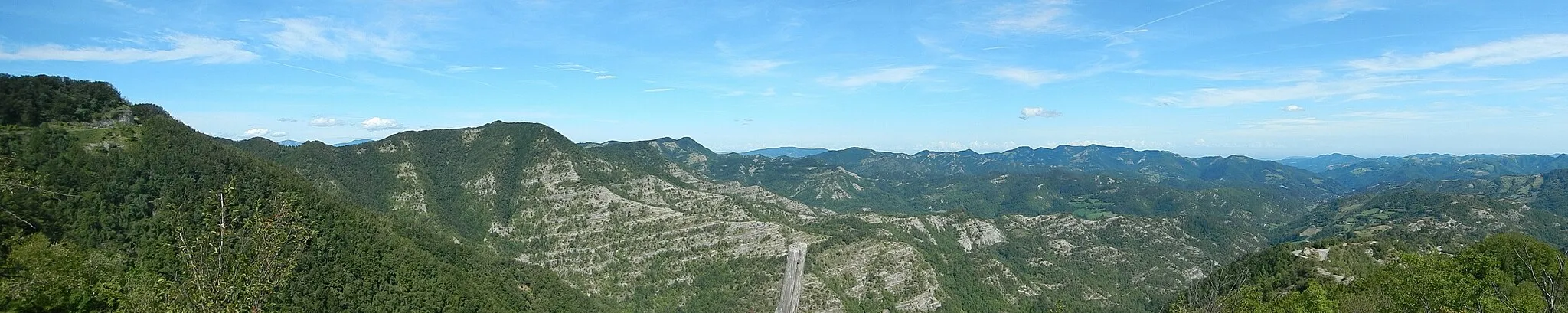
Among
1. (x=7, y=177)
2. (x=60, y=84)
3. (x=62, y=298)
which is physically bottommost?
(x=62, y=298)

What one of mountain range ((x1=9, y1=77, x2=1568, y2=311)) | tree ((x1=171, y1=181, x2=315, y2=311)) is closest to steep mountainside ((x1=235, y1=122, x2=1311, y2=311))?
mountain range ((x1=9, y1=77, x2=1568, y2=311))

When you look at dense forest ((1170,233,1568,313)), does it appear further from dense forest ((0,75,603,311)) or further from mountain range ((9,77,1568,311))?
dense forest ((0,75,603,311))

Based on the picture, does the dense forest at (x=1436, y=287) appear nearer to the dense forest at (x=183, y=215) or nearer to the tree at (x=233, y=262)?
the tree at (x=233, y=262)

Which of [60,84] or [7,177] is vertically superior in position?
[60,84]

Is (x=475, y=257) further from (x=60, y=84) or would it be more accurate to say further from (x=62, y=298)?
(x=62, y=298)

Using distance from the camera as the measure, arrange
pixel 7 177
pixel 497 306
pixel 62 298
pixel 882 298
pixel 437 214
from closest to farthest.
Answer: pixel 7 177
pixel 62 298
pixel 497 306
pixel 882 298
pixel 437 214

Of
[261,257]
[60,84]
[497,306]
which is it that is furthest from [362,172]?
[261,257]

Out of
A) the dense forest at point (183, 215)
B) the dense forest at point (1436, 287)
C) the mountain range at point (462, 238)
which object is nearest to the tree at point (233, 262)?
the mountain range at point (462, 238)

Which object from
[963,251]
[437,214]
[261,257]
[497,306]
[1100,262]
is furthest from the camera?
[1100,262]

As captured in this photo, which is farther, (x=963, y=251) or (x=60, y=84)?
(x=963, y=251)
